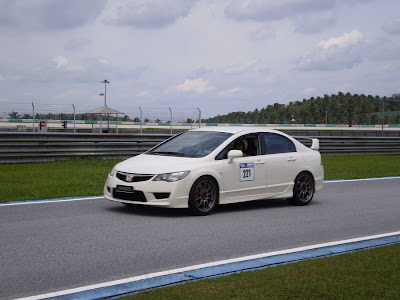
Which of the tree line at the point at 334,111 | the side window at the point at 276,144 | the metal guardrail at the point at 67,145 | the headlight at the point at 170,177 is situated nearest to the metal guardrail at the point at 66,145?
the metal guardrail at the point at 67,145

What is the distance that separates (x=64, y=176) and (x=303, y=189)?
6306 millimetres

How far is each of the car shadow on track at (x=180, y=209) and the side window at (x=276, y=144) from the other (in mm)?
993

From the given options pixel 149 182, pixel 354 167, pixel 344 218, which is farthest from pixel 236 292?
pixel 354 167

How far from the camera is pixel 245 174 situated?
924 cm

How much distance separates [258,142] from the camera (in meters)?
9.75

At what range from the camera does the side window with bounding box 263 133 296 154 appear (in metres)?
9.88

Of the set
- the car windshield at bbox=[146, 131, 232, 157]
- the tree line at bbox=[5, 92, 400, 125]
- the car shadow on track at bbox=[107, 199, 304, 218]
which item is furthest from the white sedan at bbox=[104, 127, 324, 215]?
the tree line at bbox=[5, 92, 400, 125]

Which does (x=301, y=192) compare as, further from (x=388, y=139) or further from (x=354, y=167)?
(x=388, y=139)

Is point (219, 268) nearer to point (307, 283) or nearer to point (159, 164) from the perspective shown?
point (307, 283)

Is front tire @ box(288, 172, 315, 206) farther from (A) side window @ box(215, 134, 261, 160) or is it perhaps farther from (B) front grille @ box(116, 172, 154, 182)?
(B) front grille @ box(116, 172, 154, 182)

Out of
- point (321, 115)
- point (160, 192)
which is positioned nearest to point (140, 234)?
point (160, 192)

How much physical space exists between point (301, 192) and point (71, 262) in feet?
18.1

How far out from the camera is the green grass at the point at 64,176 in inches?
427

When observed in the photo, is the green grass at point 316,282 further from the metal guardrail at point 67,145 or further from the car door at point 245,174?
the metal guardrail at point 67,145
